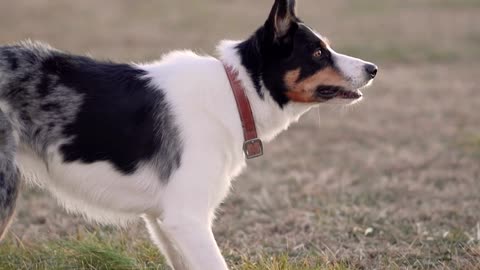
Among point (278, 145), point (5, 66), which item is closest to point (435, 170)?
point (278, 145)

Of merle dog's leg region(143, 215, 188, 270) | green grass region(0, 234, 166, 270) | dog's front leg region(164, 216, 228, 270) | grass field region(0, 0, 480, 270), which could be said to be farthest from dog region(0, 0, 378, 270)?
grass field region(0, 0, 480, 270)

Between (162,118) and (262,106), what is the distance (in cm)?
63

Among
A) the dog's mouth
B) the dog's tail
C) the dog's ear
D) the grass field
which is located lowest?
the grass field

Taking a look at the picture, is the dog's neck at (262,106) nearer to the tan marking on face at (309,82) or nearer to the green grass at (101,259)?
the tan marking on face at (309,82)

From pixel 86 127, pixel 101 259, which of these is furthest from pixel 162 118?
pixel 101 259

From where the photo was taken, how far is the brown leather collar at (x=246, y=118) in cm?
457

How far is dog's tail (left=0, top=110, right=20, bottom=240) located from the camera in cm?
420

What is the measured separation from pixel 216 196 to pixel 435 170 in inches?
187

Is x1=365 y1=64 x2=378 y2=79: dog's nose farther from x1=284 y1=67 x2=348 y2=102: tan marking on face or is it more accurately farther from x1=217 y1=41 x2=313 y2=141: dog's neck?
x1=217 y1=41 x2=313 y2=141: dog's neck

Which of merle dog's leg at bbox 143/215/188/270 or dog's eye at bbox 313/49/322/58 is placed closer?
dog's eye at bbox 313/49/322/58

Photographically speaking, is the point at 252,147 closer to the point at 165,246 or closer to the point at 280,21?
the point at 280,21

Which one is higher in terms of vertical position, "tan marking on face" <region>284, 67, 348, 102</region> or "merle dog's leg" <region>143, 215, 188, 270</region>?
"tan marking on face" <region>284, 67, 348, 102</region>

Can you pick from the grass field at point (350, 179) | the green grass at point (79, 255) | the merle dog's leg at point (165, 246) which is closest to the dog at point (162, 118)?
the merle dog's leg at point (165, 246)

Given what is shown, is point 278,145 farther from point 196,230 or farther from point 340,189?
point 196,230
